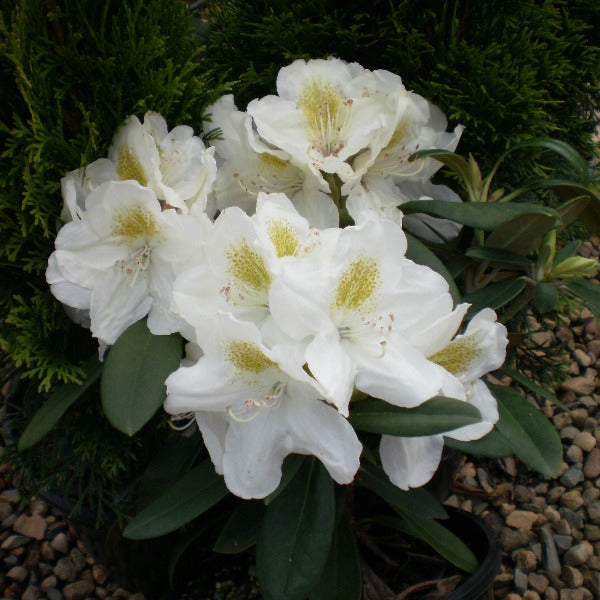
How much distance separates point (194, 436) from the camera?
1.44m

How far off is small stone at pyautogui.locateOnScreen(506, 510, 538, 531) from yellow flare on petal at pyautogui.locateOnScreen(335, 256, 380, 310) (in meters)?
1.35

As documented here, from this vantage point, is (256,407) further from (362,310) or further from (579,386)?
(579,386)

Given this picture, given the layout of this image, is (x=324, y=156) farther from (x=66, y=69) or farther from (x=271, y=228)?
(x=66, y=69)

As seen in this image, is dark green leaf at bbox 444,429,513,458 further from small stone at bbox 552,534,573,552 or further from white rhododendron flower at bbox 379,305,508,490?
small stone at bbox 552,534,573,552

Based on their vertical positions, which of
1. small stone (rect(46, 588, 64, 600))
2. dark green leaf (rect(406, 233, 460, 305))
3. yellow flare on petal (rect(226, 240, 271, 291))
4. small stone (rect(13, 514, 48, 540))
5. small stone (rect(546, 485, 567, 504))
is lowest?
small stone (rect(13, 514, 48, 540))

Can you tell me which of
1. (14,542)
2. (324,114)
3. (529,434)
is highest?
(324,114)

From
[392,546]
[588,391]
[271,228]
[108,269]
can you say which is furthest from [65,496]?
[588,391]

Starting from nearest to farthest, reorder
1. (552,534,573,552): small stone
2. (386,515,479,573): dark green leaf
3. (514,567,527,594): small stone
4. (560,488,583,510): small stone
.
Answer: (386,515,479,573): dark green leaf → (514,567,527,594): small stone → (552,534,573,552): small stone → (560,488,583,510): small stone

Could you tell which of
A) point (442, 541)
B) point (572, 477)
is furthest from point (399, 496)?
point (572, 477)

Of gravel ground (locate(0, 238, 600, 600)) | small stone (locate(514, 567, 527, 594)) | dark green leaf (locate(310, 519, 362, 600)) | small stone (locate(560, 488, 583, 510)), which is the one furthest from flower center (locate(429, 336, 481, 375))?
small stone (locate(560, 488, 583, 510))

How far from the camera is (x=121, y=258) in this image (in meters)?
1.20

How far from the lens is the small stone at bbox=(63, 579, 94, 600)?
202 cm

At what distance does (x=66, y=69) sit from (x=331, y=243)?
504mm

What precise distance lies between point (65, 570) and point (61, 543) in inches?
3.4
